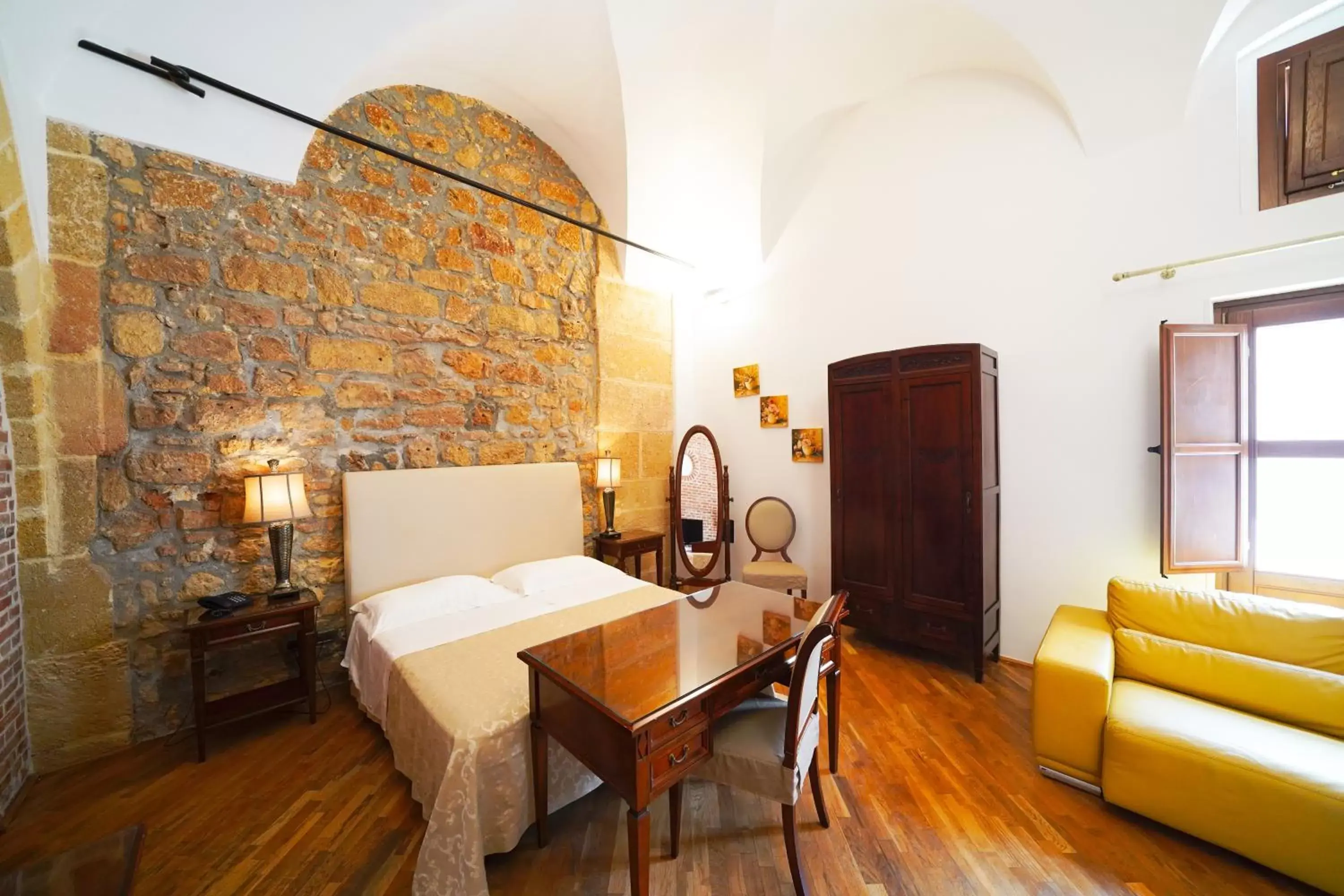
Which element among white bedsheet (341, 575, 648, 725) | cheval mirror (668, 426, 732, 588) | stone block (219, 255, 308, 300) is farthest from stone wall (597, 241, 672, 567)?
stone block (219, 255, 308, 300)

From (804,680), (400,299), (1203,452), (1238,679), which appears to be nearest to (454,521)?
(400,299)

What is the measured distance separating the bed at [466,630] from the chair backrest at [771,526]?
55.3 inches

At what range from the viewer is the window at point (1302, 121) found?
2109 millimetres

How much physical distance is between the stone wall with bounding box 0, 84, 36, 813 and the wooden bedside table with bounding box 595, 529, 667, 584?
2.91m

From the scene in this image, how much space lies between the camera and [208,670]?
2389 millimetres

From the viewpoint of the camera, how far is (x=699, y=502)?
14.7 feet

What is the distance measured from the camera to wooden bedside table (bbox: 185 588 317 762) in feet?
6.92

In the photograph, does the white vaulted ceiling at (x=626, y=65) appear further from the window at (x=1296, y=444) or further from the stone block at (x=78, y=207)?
the window at (x=1296, y=444)

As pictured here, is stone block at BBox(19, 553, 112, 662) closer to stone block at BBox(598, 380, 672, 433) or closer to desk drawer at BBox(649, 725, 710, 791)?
desk drawer at BBox(649, 725, 710, 791)

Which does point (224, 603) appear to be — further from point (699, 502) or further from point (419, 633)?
point (699, 502)

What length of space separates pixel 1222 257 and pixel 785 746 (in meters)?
3.14

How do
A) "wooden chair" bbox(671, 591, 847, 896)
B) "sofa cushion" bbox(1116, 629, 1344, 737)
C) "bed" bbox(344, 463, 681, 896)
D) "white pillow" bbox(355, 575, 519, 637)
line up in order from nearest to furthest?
"wooden chair" bbox(671, 591, 847, 896)
"bed" bbox(344, 463, 681, 896)
"sofa cushion" bbox(1116, 629, 1344, 737)
"white pillow" bbox(355, 575, 519, 637)

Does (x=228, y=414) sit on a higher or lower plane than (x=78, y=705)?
higher

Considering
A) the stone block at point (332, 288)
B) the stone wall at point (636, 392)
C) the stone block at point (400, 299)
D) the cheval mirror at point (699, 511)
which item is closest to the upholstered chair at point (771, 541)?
the cheval mirror at point (699, 511)
